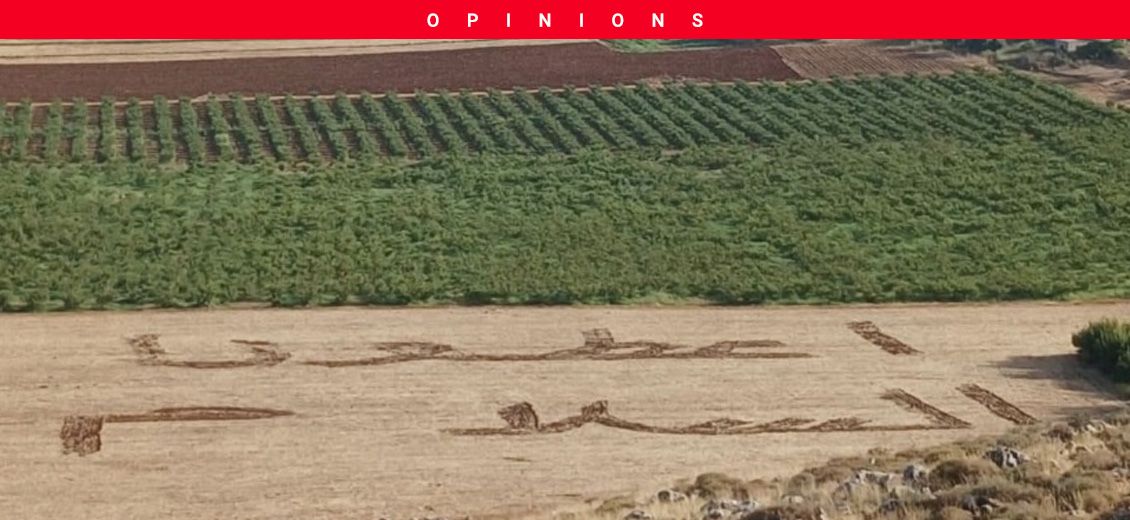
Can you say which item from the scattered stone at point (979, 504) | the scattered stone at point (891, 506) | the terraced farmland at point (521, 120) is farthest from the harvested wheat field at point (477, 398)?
the terraced farmland at point (521, 120)

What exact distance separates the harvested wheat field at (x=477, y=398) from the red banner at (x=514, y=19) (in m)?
8.13

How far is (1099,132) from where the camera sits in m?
52.9

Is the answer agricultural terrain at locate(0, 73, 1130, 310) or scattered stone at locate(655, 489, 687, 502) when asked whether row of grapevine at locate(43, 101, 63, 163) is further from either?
scattered stone at locate(655, 489, 687, 502)

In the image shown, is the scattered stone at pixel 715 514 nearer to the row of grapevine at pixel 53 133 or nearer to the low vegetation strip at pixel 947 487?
the low vegetation strip at pixel 947 487

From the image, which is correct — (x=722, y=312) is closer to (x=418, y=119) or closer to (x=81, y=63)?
(x=418, y=119)

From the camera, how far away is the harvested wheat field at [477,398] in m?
27.4

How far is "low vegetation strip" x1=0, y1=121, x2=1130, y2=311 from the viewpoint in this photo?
3944cm

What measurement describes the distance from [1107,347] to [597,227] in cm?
1345

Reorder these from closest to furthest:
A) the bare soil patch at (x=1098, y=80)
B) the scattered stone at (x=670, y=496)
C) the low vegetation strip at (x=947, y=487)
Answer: the low vegetation strip at (x=947, y=487)
the scattered stone at (x=670, y=496)
the bare soil patch at (x=1098, y=80)

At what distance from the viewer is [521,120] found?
54469 mm

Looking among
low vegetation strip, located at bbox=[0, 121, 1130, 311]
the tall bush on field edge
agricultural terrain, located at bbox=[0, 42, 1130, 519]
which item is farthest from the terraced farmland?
the tall bush on field edge

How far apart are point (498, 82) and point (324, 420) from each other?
29930 mm

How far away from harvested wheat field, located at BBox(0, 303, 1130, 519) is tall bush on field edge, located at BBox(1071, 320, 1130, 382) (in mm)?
418

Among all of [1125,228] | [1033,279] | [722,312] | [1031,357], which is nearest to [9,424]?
[722,312]
